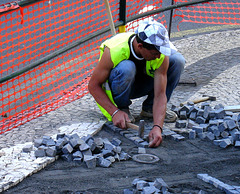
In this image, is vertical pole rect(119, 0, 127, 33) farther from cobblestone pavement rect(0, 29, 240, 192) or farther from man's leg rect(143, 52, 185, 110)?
man's leg rect(143, 52, 185, 110)

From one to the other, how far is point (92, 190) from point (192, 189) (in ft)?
2.71

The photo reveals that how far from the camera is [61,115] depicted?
5336 millimetres

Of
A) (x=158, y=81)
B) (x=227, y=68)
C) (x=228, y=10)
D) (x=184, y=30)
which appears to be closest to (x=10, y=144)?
(x=158, y=81)

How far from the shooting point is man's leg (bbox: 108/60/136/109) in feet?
15.1

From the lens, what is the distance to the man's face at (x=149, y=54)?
430cm

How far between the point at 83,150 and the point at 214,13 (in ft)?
22.4

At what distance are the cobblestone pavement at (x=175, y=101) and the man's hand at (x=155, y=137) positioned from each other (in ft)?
2.06

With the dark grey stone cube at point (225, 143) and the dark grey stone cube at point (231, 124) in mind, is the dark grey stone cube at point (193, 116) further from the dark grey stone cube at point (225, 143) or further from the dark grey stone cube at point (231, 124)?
the dark grey stone cube at point (225, 143)

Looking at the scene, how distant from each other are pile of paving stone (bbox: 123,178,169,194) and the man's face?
1.29 m

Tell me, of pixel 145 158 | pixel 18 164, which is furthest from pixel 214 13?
pixel 18 164

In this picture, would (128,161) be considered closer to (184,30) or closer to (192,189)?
(192,189)

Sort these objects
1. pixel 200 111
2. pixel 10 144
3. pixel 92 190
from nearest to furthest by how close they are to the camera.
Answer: pixel 92 190 → pixel 10 144 → pixel 200 111

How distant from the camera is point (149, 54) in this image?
4.33 meters

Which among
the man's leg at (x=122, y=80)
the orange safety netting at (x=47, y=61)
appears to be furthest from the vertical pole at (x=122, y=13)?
the man's leg at (x=122, y=80)
